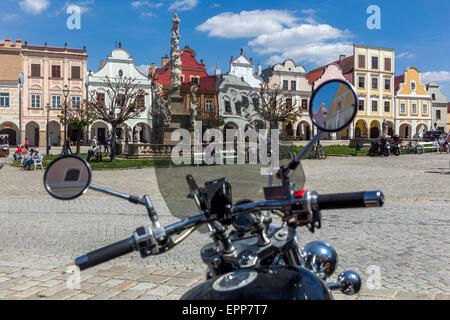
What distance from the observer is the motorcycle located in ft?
4.50

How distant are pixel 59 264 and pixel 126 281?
47.6 inches

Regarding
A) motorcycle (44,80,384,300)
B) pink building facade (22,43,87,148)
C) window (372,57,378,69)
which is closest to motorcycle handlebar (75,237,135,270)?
motorcycle (44,80,384,300)

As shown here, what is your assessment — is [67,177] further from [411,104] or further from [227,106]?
[411,104]

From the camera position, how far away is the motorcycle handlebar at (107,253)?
1491 mm

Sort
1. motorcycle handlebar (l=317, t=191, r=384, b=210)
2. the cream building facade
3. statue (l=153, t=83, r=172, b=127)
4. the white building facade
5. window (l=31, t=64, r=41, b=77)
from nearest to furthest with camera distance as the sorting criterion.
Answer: motorcycle handlebar (l=317, t=191, r=384, b=210) → statue (l=153, t=83, r=172, b=127) → the cream building facade → window (l=31, t=64, r=41, b=77) → the white building facade

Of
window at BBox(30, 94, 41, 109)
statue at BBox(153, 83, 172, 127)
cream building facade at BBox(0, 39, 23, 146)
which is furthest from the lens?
window at BBox(30, 94, 41, 109)

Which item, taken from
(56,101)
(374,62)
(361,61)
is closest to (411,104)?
(374,62)

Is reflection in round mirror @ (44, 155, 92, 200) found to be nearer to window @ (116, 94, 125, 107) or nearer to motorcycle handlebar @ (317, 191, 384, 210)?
motorcycle handlebar @ (317, 191, 384, 210)

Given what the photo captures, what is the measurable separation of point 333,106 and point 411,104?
214ft

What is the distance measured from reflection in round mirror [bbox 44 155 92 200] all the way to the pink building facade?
4879 cm

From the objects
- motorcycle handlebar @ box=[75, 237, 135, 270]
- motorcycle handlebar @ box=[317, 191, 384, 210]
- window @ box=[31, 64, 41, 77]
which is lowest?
motorcycle handlebar @ box=[75, 237, 135, 270]

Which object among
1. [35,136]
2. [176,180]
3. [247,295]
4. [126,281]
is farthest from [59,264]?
[35,136]

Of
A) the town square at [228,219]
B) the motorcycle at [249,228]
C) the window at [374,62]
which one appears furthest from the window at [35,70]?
the motorcycle at [249,228]
